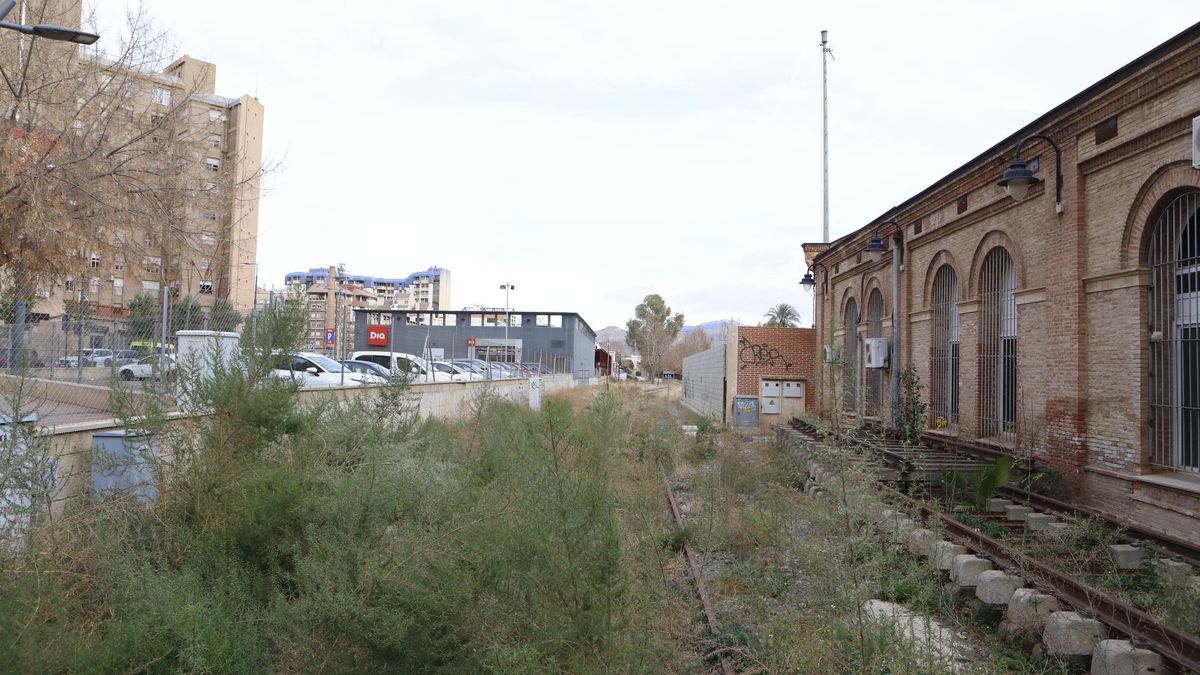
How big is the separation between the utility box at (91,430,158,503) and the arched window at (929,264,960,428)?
1389cm

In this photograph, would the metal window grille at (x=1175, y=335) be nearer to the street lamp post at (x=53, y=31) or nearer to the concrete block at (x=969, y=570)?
the concrete block at (x=969, y=570)

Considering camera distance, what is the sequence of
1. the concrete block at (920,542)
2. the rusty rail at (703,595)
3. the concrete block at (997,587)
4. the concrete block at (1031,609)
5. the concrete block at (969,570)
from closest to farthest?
the rusty rail at (703,595)
the concrete block at (1031,609)
the concrete block at (997,587)
the concrete block at (969,570)
the concrete block at (920,542)

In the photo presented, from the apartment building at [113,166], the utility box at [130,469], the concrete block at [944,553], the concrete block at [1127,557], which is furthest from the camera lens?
the apartment building at [113,166]

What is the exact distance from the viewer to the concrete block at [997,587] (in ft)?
21.6

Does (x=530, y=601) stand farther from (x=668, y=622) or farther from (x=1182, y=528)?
(x=1182, y=528)

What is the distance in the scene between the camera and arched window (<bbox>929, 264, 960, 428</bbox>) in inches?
614

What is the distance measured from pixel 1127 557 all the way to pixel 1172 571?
123cm

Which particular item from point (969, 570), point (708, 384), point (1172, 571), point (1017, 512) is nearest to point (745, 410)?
point (708, 384)

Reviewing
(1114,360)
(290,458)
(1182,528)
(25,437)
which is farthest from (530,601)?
(1114,360)

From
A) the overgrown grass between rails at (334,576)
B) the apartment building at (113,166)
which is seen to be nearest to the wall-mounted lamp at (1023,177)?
the overgrown grass between rails at (334,576)

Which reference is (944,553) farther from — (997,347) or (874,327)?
(874,327)

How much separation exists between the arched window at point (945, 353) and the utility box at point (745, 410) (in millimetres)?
9777

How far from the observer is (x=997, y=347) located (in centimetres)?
1355

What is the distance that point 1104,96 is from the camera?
9844 millimetres
